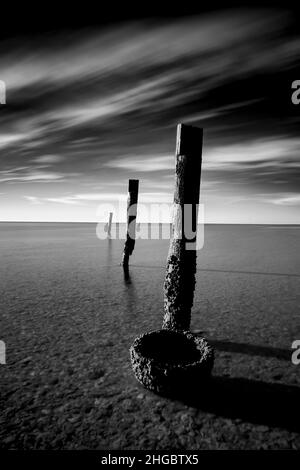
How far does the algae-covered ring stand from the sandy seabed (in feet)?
0.69

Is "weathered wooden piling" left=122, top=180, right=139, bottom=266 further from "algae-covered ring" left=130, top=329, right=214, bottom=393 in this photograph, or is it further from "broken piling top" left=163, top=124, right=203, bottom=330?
"algae-covered ring" left=130, top=329, right=214, bottom=393

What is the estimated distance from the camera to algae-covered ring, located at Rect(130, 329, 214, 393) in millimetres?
3801

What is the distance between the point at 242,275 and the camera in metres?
13.2

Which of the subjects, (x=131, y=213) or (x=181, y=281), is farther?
(x=131, y=213)

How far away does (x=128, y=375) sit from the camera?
15.1ft

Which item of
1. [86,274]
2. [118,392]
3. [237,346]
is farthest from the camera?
[86,274]

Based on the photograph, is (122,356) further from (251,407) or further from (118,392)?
(251,407)

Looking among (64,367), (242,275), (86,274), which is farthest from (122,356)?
(242,275)

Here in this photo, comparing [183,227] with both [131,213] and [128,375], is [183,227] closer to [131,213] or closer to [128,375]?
[128,375]

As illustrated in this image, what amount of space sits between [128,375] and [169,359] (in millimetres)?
705

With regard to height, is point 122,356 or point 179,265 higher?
point 179,265

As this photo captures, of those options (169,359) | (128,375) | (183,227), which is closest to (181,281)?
(183,227)

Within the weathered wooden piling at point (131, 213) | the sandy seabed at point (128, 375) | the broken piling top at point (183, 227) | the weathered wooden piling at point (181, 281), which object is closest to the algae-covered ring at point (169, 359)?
the weathered wooden piling at point (181, 281)
